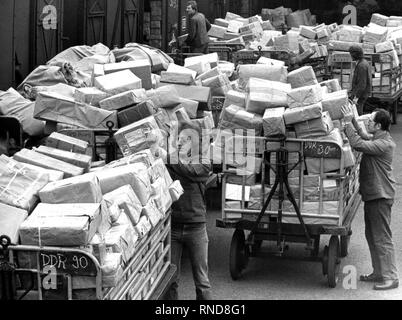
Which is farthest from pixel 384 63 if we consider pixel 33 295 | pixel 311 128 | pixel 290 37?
pixel 33 295

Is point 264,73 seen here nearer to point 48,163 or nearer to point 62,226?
point 48,163

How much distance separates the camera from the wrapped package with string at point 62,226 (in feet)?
17.6

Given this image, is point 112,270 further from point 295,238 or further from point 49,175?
point 295,238

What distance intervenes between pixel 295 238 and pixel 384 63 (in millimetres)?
11557

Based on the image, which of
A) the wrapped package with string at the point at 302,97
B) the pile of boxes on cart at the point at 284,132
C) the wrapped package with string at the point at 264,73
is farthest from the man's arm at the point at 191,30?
the wrapped package with string at the point at 302,97

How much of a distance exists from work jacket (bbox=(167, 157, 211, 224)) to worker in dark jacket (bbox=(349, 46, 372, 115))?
9.81m

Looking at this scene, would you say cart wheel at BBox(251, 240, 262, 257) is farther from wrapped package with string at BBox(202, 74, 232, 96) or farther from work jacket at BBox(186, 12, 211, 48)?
work jacket at BBox(186, 12, 211, 48)

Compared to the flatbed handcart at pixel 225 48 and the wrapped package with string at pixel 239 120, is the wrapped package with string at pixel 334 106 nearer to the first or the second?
the wrapped package with string at pixel 239 120

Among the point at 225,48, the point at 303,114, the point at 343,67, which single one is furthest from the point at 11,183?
the point at 225,48

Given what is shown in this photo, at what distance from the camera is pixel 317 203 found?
9.37 m

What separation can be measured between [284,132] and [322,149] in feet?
1.44

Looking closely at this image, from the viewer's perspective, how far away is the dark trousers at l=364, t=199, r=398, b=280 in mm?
9398

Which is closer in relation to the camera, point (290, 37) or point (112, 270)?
point (112, 270)
